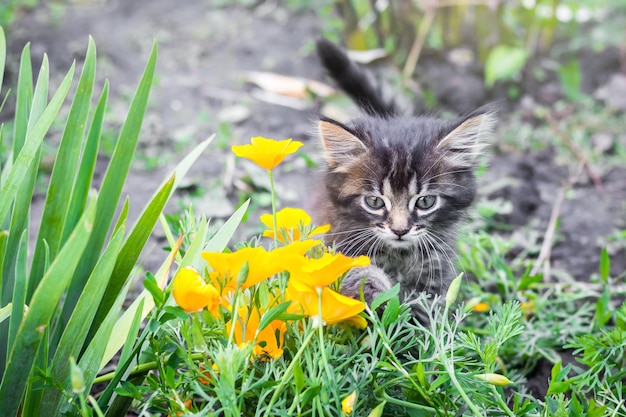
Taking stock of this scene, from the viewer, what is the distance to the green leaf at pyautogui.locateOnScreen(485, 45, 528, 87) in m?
3.98

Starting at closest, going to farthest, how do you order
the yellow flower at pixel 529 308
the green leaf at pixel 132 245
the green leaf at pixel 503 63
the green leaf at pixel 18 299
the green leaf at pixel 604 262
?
the green leaf at pixel 18 299, the green leaf at pixel 132 245, the green leaf at pixel 604 262, the yellow flower at pixel 529 308, the green leaf at pixel 503 63

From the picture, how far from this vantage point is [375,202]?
2.05m

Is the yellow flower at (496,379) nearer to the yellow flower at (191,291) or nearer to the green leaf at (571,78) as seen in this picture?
the yellow flower at (191,291)

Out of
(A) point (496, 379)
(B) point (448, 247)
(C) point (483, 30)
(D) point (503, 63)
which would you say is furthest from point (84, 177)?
(C) point (483, 30)

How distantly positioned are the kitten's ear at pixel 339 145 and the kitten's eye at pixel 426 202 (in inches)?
9.6

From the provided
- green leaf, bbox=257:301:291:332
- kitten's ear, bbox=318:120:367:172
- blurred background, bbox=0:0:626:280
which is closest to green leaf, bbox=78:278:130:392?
green leaf, bbox=257:301:291:332

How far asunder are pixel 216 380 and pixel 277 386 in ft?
0.39

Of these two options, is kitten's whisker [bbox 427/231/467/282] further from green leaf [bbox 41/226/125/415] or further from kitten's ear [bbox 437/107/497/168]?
green leaf [bbox 41/226/125/415]

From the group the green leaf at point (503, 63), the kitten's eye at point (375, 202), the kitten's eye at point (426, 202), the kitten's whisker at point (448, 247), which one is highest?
the kitten's eye at point (375, 202)

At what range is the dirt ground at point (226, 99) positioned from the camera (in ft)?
10.1

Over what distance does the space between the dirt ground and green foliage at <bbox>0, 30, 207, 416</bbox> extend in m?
1.01

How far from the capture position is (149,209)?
148 centimetres

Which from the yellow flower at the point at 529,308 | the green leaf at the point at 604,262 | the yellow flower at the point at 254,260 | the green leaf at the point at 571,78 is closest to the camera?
the yellow flower at the point at 254,260

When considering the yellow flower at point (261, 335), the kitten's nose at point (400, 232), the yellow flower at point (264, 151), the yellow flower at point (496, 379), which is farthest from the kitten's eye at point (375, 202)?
the yellow flower at point (496, 379)
